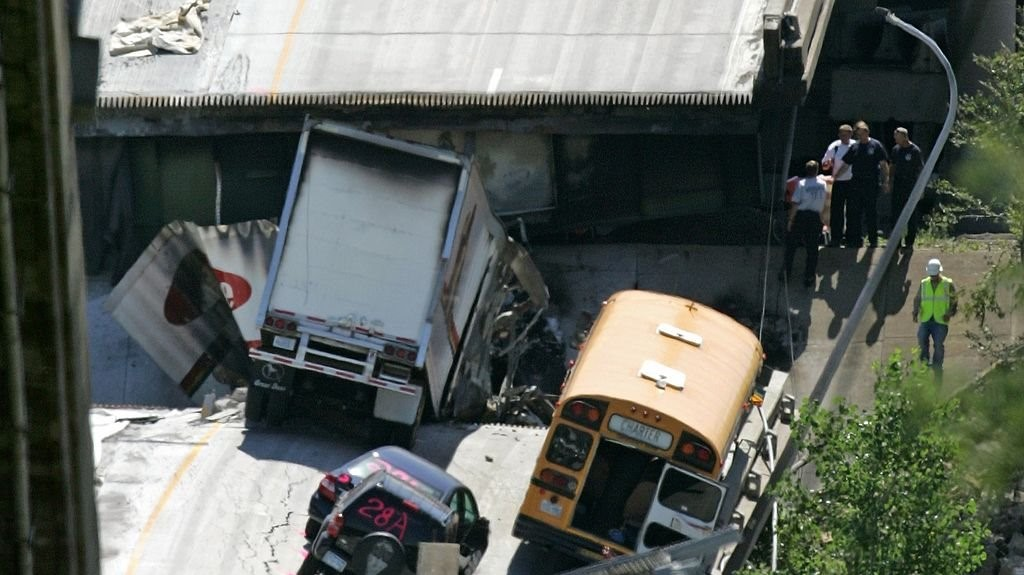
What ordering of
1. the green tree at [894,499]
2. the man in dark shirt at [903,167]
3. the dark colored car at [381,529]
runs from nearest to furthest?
1. the green tree at [894,499]
2. the dark colored car at [381,529]
3. the man in dark shirt at [903,167]

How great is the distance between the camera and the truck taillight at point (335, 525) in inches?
685

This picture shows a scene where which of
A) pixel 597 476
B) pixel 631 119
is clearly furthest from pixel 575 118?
pixel 597 476

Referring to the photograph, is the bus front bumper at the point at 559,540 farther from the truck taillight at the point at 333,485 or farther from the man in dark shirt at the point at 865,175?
the man in dark shirt at the point at 865,175

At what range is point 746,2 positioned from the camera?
89.6 ft

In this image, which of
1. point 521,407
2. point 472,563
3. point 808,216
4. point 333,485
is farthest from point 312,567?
point 808,216

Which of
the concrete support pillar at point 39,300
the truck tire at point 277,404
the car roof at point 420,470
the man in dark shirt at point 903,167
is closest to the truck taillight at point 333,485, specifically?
the car roof at point 420,470

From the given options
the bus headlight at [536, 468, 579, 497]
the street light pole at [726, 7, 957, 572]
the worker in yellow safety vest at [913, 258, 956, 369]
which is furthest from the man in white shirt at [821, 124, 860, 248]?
the bus headlight at [536, 468, 579, 497]

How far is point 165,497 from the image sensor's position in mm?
20328

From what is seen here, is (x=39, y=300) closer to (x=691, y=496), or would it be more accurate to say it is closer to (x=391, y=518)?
(x=391, y=518)

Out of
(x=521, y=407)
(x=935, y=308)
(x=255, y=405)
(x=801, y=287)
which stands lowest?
(x=521, y=407)

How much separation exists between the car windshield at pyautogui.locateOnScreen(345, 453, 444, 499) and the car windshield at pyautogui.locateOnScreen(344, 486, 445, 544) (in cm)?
51

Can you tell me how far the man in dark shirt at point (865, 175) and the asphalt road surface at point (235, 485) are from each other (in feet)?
19.9

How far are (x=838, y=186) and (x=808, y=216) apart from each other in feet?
3.07

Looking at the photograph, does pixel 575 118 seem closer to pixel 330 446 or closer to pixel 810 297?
pixel 810 297
